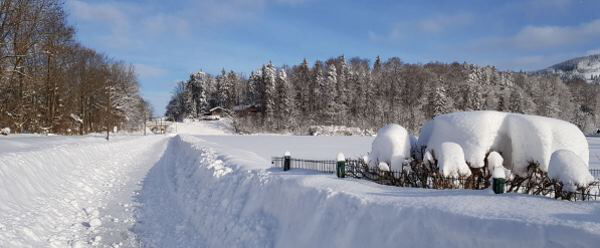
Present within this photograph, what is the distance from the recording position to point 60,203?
11359mm

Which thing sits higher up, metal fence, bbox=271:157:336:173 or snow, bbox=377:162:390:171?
snow, bbox=377:162:390:171

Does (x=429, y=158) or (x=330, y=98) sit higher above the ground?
(x=330, y=98)

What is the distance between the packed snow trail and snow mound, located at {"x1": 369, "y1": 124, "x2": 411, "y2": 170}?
7192 mm

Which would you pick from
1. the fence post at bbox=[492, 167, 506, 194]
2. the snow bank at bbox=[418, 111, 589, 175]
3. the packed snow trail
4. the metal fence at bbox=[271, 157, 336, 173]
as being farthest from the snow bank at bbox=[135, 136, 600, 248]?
the snow bank at bbox=[418, 111, 589, 175]

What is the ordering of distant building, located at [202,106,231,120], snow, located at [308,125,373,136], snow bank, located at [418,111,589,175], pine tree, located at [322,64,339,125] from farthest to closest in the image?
distant building, located at [202,106,231,120]
pine tree, located at [322,64,339,125]
snow, located at [308,125,373,136]
snow bank, located at [418,111,589,175]

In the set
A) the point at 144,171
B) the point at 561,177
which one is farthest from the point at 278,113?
the point at 561,177

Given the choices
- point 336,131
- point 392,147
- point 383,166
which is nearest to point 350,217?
point 383,166

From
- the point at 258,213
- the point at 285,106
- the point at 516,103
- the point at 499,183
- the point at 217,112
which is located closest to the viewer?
the point at 499,183

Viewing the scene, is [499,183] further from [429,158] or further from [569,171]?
[429,158]

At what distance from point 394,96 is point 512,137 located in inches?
4154

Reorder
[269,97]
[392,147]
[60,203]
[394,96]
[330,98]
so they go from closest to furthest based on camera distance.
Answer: [60,203], [392,147], [269,97], [330,98], [394,96]

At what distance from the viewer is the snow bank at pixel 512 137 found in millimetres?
10547

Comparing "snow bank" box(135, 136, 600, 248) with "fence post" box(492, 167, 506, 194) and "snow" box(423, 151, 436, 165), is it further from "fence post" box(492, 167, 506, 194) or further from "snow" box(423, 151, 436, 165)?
→ "snow" box(423, 151, 436, 165)

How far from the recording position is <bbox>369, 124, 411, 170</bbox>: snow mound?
40.4ft
